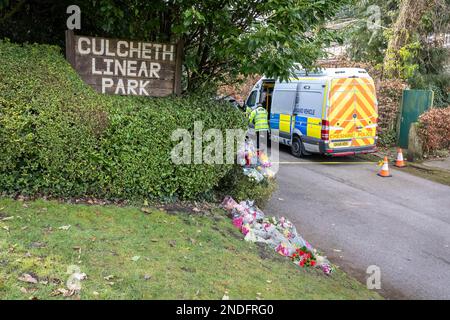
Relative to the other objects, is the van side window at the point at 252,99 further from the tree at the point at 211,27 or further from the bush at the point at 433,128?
the tree at the point at 211,27

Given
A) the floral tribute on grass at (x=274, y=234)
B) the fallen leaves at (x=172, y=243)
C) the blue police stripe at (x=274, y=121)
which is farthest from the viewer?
the blue police stripe at (x=274, y=121)

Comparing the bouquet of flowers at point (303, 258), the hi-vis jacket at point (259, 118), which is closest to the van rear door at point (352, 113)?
the hi-vis jacket at point (259, 118)

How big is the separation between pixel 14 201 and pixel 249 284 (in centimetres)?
295

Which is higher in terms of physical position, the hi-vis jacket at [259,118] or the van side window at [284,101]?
the van side window at [284,101]

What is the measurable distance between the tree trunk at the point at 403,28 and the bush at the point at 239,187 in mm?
10228

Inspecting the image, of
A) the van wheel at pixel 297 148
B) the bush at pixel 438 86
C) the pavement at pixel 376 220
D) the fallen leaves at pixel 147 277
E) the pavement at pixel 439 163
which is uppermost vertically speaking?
the bush at pixel 438 86

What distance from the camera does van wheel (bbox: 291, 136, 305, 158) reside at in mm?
12922

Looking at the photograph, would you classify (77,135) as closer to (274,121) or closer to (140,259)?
(140,259)

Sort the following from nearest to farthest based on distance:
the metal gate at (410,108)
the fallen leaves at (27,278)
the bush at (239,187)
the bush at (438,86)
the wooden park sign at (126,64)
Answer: the fallen leaves at (27,278), the wooden park sign at (126,64), the bush at (239,187), the metal gate at (410,108), the bush at (438,86)

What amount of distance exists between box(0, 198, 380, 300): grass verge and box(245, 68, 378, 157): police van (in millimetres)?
6830

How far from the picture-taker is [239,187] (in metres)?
7.02

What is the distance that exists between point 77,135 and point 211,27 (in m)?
2.53

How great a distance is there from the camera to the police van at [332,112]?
1177 cm
